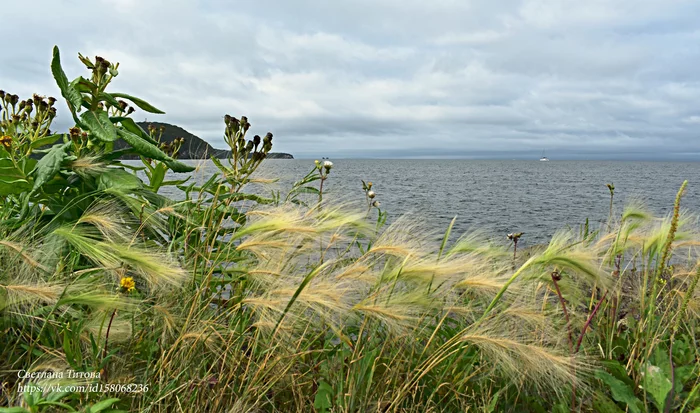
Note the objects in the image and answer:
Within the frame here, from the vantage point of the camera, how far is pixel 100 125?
6.53 ft

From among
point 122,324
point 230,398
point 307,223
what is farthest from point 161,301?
point 307,223

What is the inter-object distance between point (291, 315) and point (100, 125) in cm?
130

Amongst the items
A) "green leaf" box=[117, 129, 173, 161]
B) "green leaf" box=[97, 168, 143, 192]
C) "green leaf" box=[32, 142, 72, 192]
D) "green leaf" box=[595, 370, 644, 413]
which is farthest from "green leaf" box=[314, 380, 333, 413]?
"green leaf" box=[32, 142, 72, 192]

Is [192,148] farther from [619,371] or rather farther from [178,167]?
[619,371]

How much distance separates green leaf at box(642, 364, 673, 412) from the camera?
4.40 feet

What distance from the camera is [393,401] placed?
137 cm

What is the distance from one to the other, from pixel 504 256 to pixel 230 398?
1.30m

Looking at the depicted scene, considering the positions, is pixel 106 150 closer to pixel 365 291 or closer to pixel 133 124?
pixel 133 124

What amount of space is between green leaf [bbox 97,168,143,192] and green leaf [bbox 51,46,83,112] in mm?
325

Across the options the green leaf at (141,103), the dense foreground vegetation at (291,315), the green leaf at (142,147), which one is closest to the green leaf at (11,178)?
the dense foreground vegetation at (291,315)

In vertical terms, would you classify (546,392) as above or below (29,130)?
below

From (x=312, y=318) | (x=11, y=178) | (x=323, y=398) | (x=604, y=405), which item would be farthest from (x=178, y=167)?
(x=604, y=405)

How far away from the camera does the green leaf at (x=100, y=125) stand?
6.26 ft

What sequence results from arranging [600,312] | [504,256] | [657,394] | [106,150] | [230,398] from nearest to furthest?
[657,394] → [230,398] → [600,312] → [504,256] → [106,150]
